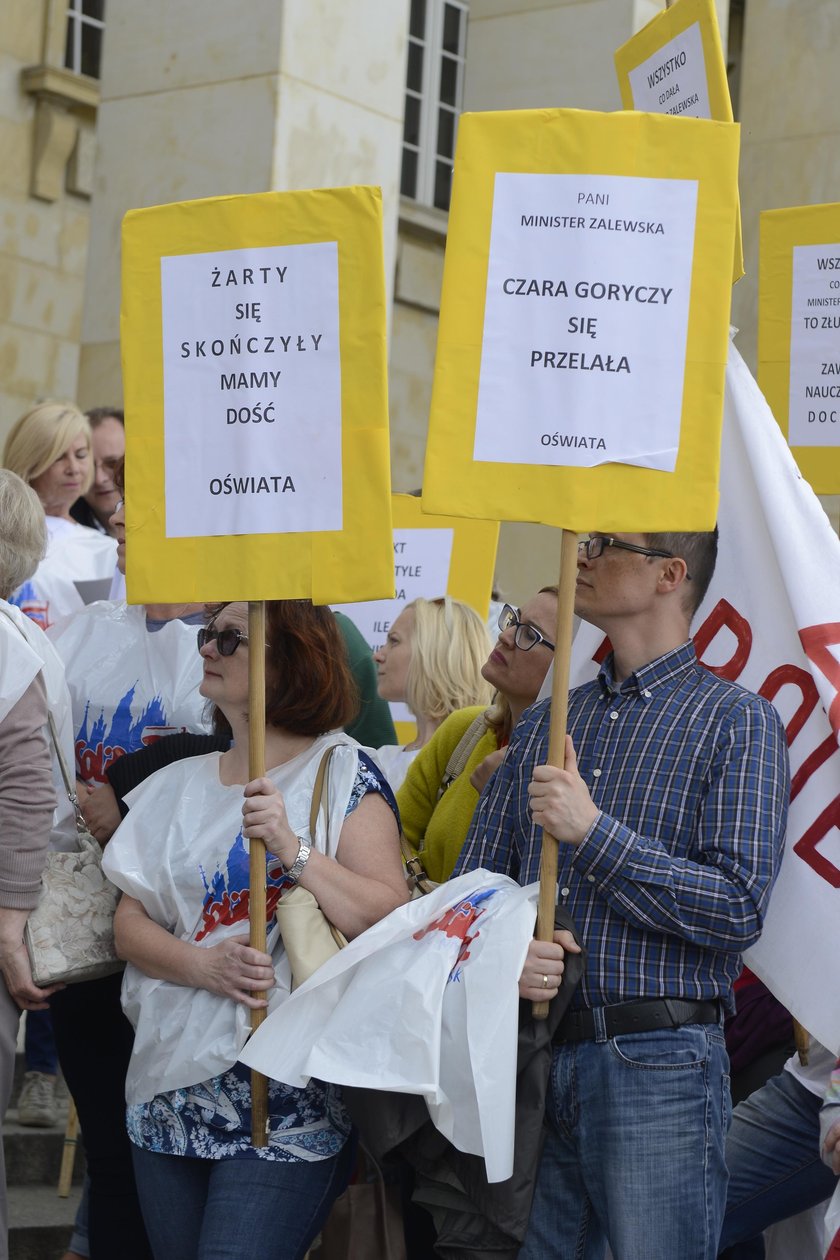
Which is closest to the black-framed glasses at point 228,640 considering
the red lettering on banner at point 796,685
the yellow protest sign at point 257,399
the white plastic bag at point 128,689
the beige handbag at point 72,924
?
the yellow protest sign at point 257,399

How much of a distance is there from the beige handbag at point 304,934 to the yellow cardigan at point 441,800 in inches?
35.6

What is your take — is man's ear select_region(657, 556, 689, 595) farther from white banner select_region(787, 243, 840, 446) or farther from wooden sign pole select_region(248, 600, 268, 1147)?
white banner select_region(787, 243, 840, 446)

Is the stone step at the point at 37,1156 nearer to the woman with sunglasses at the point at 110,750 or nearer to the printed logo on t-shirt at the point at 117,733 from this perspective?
the woman with sunglasses at the point at 110,750

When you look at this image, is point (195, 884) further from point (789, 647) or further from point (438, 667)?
point (438, 667)

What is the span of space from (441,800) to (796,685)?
3.89 ft

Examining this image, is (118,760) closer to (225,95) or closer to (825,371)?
(825,371)

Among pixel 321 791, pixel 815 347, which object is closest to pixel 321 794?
pixel 321 791

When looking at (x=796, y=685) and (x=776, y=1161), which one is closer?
(x=796, y=685)

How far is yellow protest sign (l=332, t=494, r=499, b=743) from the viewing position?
616 cm

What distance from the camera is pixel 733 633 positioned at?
3891 millimetres

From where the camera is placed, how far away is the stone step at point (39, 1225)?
5.22 m

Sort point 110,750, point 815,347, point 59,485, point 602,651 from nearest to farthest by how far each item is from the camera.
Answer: point 602,651, point 110,750, point 815,347, point 59,485

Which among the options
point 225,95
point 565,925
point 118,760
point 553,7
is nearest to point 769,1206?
point 565,925

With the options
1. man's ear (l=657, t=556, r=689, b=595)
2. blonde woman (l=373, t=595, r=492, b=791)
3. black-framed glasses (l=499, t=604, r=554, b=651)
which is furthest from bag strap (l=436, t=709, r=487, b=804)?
man's ear (l=657, t=556, r=689, b=595)
